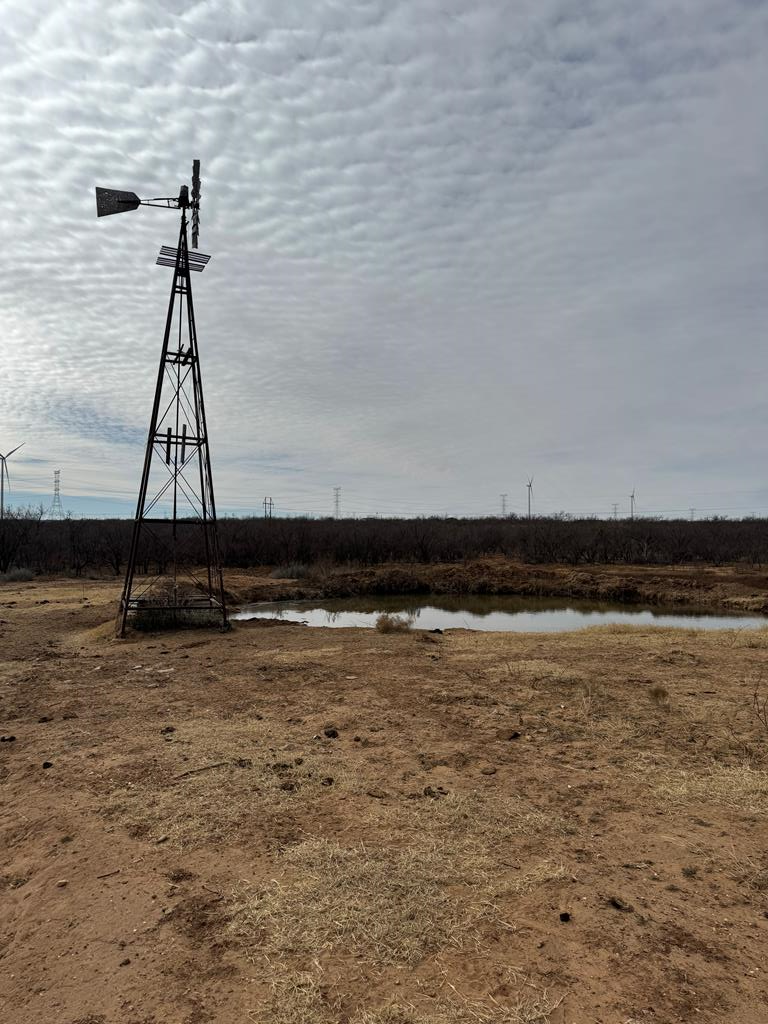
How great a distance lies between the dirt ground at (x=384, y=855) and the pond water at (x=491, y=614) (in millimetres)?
10362

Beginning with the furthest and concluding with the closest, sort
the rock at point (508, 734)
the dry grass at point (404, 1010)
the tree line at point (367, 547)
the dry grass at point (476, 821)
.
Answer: the tree line at point (367, 547) → the rock at point (508, 734) → the dry grass at point (476, 821) → the dry grass at point (404, 1010)

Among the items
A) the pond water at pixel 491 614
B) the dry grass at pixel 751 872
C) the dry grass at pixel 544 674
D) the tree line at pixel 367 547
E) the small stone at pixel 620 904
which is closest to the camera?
the small stone at pixel 620 904

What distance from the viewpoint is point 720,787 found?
4652 mm

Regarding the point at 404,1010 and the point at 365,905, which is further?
the point at 365,905

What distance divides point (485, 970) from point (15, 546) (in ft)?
101

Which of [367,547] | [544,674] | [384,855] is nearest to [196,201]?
[544,674]

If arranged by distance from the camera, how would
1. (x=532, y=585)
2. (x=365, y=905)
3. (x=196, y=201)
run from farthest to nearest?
1. (x=532, y=585)
2. (x=196, y=201)
3. (x=365, y=905)

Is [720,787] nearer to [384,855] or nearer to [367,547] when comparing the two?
[384,855]

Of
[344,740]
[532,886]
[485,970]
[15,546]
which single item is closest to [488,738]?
[344,740]

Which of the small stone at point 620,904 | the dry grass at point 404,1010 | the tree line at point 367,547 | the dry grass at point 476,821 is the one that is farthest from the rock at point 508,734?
the tree line at point 367,547

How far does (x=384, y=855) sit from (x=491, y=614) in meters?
17.8

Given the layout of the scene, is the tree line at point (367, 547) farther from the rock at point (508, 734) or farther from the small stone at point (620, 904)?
the small stone at point (620, 904)

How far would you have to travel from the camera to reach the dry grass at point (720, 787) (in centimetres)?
441

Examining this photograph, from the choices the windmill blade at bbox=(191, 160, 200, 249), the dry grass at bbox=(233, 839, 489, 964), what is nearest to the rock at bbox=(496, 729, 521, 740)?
the dry grass at bbox=(233, 839, 489, 964)
